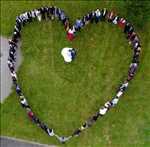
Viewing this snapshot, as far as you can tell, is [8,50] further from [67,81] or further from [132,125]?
[132,125]

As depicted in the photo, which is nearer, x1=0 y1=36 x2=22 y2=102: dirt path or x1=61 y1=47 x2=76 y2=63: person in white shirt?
x1=61 y1=47 x2=76 y2=63: person in white shirt

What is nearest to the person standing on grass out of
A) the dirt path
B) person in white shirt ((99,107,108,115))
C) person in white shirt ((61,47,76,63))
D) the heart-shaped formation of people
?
the heart-shaped formation of people

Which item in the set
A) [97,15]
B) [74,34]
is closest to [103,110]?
[74,34]

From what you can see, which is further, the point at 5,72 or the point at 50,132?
the point at 5,72

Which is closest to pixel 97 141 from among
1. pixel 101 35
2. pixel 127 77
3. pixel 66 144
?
pixel 66 144

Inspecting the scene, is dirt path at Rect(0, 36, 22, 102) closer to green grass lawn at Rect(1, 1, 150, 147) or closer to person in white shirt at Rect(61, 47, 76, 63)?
green grass lawn at Rect(1, 1, 150, 147)

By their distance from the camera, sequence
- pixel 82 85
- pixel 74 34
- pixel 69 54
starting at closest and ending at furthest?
pixel 82 85, pixel 69 54, pixel 74 34

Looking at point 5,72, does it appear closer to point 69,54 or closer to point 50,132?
point 69,54
